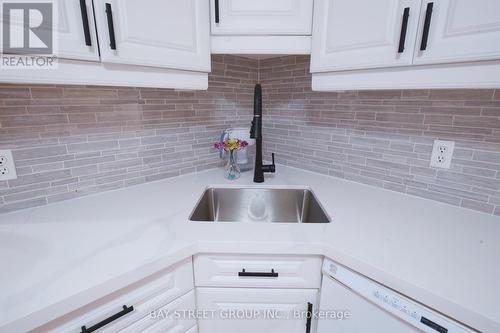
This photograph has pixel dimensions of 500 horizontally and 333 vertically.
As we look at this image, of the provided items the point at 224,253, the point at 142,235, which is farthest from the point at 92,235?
the point at 224,253

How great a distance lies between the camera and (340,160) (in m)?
1.22

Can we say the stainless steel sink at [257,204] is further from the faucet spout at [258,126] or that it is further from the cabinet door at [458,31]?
the cabinet door at [458,31]

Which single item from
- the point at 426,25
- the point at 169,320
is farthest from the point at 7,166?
the point at 426,25

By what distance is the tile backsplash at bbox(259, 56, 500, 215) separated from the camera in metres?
0.84

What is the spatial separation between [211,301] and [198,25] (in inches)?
38.3

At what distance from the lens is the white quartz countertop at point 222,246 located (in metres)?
0.50

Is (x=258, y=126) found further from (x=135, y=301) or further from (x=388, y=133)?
(x=135, y=301)

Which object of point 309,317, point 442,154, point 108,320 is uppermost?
point 442,154

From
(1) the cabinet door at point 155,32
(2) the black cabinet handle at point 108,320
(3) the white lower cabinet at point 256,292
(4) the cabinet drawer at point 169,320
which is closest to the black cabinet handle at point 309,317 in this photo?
(3) the white lower cabinet at point 256,292

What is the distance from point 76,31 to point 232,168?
83cm

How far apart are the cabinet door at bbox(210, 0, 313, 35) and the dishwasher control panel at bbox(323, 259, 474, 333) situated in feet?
2.75

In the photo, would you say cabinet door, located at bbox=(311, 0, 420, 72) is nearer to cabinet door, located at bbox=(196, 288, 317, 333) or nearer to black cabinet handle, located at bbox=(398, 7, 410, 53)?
black cabinet handle, located at bbox=(398, 7, 410, 53)

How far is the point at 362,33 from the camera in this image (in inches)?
29.7

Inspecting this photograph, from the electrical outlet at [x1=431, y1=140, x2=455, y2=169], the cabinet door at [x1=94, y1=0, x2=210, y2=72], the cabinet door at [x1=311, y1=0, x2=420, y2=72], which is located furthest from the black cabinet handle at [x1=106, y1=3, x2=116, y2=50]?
the electrical outlet at [x1=431, y1=140, x2=455, y2=169]
